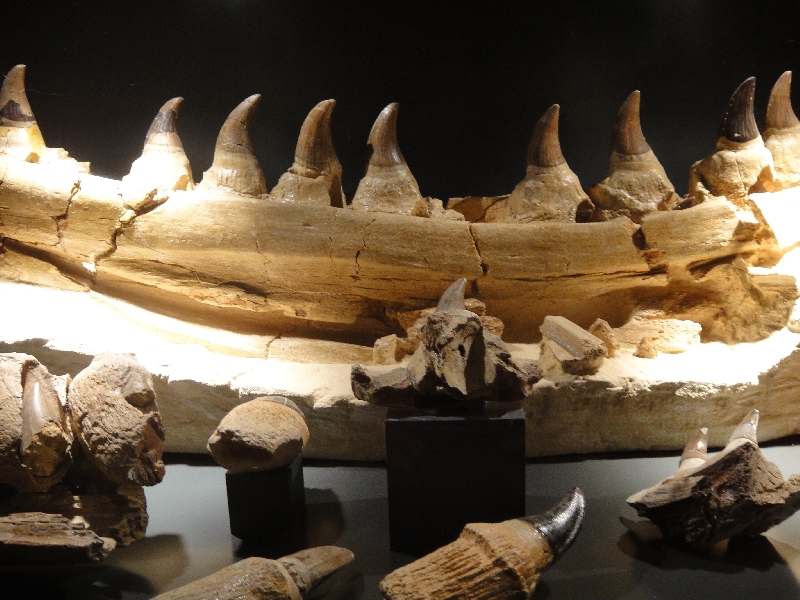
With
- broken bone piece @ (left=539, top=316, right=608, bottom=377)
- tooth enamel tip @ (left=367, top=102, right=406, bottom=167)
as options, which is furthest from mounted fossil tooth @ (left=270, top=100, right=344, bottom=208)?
broken bone piece @ (left=539, top=316, right=608, bottom=377)

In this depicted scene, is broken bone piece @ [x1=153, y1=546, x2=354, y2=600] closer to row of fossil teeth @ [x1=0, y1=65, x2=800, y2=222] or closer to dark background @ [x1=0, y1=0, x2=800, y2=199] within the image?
row of fossil teeth @ [x1=0, y1=65, x2=800, y2=222]

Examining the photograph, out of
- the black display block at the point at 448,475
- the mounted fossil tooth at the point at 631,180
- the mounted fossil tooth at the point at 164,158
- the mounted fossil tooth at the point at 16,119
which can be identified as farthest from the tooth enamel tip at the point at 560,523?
the mounted fossil tooth at the point at 16,119

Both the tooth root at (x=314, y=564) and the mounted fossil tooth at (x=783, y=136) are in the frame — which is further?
the mounted fossil tooth at (x=783, y=136)

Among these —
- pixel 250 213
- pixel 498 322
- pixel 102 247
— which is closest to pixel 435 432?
pixel 498 322

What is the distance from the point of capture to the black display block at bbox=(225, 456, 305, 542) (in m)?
2.58

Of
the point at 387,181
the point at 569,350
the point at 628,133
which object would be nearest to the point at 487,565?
the point at 569,350

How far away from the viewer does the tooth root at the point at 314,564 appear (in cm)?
219

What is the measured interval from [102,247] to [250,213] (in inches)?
31.1

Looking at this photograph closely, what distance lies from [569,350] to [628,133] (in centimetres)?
139

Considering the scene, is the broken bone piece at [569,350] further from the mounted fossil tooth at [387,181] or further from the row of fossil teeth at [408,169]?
the mounted fossil tooth at [387,181]

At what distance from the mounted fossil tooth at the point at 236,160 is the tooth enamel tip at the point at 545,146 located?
1.48 m

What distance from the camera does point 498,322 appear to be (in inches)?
134

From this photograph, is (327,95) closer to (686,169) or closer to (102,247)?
(102,247)

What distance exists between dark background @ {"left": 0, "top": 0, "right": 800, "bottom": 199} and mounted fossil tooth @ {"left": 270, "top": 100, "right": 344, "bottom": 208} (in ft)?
1.52
